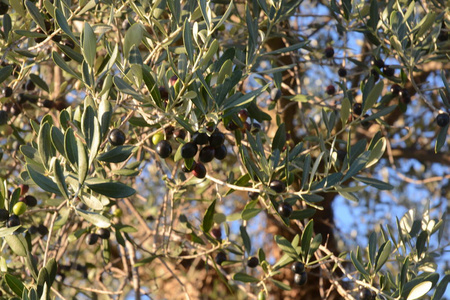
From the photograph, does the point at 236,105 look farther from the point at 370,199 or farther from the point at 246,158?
the point at 370,199

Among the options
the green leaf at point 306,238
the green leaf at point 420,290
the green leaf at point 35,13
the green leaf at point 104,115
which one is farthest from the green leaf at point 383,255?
the green leaf at point 35,13

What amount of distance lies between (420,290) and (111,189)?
113 centimetres

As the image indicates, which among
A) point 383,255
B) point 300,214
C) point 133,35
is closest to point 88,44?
point 133,35

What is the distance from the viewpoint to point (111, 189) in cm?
145

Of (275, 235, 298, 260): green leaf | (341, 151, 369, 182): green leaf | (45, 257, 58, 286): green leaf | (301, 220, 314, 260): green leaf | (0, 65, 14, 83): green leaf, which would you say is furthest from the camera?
(275, 235, 298, 260): green leaf

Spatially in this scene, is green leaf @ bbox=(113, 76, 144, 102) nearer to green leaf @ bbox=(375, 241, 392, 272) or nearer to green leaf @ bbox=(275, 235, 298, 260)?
green leaf @ bbox=(275, 235, 298, 260)

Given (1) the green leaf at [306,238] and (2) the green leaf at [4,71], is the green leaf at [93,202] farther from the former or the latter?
(1) the green leaf at [306,238]

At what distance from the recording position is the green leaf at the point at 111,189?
1.43 meters

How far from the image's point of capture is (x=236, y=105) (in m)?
1.54

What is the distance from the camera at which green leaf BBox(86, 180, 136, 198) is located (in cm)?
143

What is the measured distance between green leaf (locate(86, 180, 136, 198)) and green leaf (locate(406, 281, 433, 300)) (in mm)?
1062

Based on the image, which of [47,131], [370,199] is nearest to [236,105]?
[47,131]

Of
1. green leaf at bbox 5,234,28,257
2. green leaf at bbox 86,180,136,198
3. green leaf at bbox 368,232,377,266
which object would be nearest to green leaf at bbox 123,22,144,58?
green leaf at bbox 86,180,136,198

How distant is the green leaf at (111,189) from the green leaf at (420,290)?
106cm
